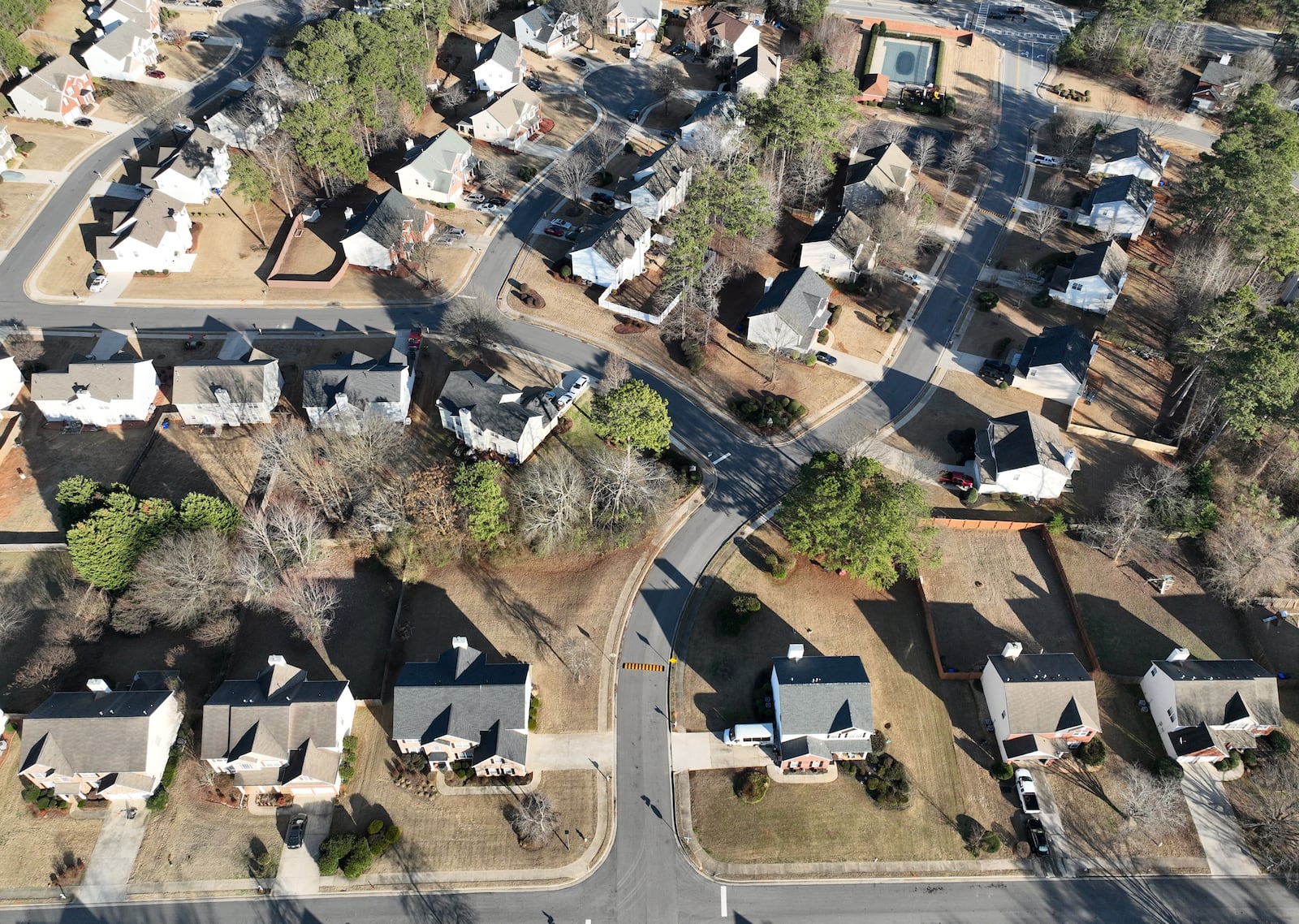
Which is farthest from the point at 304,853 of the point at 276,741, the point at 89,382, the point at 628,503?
the point at 89,382

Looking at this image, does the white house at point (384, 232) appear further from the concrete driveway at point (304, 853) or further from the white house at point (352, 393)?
the concrete driveway at point (304, 853)

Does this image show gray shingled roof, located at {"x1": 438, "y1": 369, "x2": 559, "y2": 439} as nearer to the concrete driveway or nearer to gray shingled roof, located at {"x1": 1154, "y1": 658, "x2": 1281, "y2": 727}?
the concrete driveway

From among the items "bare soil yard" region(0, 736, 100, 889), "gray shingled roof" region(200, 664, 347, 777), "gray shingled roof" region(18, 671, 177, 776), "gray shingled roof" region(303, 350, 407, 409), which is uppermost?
"gray shingled roof" region(303, 350, 407, 409)

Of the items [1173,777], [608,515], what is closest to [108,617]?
[608,515]

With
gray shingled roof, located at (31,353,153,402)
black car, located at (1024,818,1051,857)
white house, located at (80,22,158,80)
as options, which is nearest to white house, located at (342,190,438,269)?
gray shingled roof, located at (31,353,153,402)

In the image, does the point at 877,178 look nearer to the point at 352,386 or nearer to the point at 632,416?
the point at 632,416

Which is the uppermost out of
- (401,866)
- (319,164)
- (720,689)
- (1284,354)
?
(1284,354)

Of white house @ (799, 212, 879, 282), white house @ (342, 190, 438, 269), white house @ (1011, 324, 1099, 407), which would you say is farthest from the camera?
white house @ (799, 212, 879, 282)

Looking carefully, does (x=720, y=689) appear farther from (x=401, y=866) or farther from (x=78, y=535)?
(x=78, y=535)
